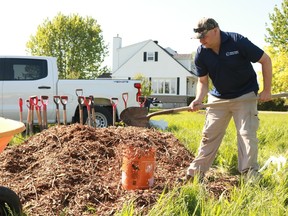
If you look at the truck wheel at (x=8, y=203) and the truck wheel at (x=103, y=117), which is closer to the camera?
the truck wheel at (x=8, y=203)

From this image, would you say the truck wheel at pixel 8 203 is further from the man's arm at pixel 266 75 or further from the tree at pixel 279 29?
the tree at pixel 279 29

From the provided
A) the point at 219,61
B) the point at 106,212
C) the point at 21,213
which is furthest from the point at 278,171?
the point at 21,213

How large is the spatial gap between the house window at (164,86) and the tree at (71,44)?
5373 mm

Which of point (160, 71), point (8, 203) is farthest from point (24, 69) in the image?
point (160, 71)

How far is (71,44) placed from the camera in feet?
131

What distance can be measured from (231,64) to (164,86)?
38326 mm

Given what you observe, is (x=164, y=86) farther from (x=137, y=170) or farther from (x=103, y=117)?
Result: (x=137, y=170)

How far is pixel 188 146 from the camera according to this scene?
6488 mm

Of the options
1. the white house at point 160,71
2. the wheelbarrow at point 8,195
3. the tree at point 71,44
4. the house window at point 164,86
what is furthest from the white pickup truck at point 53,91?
the house window at point 164,86

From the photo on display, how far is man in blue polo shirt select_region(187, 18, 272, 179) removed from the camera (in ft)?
14.3

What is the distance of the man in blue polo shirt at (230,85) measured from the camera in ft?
14.3

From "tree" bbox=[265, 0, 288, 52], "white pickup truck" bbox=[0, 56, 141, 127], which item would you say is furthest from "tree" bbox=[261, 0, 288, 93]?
"white pickup truck" bbox=[0, 56, 141, 127]

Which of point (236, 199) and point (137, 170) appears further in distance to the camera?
point (137, 170)

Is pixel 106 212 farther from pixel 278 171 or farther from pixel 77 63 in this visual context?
pixel 77 63
